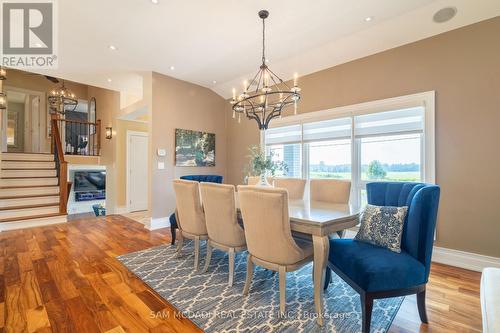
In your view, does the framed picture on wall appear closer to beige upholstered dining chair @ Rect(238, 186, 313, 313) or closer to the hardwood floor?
the hardwood floor

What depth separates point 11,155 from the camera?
19.8 feet

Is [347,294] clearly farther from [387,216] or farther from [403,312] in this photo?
[387,216]

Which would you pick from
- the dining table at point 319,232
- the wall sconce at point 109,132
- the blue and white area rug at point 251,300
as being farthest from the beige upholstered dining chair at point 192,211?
the wall sconce at point 109,132

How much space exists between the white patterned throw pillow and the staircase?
232 inches

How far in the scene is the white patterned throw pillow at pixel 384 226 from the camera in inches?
74.6

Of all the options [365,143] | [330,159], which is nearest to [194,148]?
[330,159]

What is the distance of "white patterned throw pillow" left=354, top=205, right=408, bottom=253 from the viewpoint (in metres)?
1.90

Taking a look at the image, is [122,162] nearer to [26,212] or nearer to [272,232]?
[26,212]

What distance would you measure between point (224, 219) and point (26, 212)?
5.06m

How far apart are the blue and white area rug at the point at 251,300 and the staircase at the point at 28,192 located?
3324mm

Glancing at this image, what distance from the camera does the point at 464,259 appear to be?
278 cm

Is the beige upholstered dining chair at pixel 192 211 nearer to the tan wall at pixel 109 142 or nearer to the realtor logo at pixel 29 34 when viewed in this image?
the realtor logo at pixel 29 34

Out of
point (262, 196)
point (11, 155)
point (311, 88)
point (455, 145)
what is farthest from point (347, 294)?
point (11, 155)

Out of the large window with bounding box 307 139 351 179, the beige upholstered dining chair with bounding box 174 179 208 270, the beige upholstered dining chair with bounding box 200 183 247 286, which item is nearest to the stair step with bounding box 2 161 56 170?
the beige upholstered dining chair with bounding box 174 179 208 270
